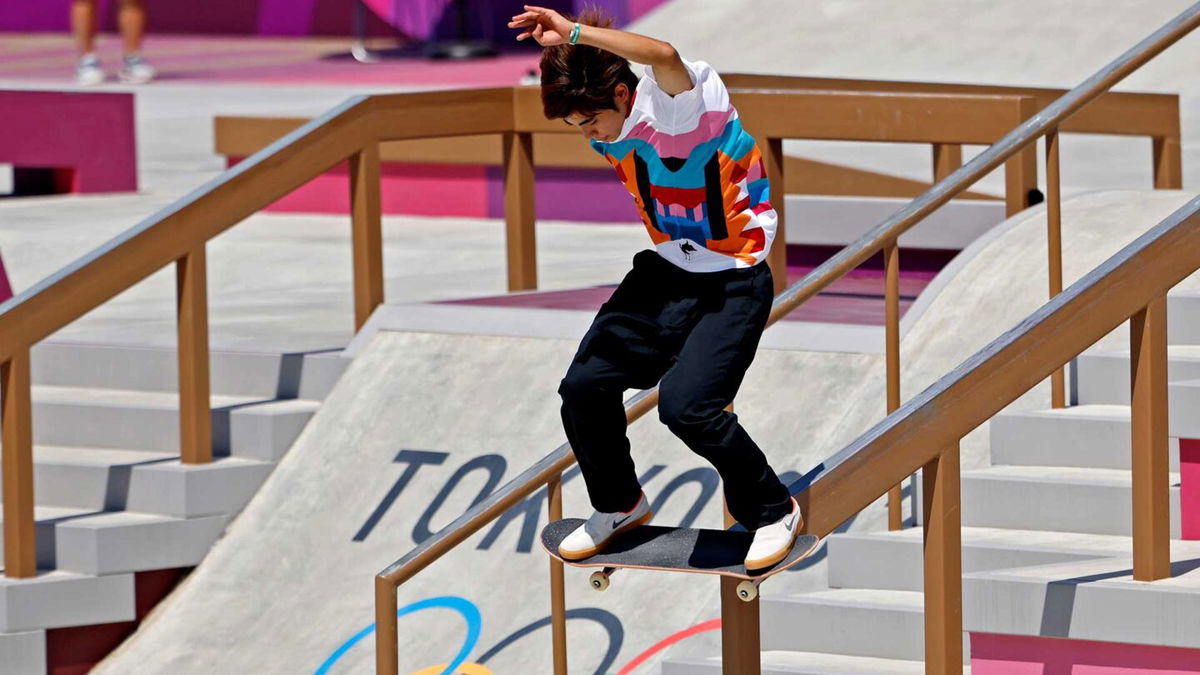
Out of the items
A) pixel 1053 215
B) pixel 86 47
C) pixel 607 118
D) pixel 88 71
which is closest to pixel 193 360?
pixel 1053 215

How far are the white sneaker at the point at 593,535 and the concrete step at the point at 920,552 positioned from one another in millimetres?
1455

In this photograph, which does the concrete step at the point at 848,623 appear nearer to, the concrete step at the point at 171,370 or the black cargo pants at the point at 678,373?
the black cargo pants at the point at 678,373

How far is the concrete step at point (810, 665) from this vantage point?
19.0ft

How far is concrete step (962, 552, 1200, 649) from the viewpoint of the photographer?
4895mm

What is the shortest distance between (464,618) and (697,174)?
290cm

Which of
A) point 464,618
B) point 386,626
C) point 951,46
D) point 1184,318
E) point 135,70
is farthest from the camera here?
point 135,70

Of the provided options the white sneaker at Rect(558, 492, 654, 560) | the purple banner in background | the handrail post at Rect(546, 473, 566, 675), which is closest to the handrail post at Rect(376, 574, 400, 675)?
the handrail post at Rect(546, 473, 566, 675)

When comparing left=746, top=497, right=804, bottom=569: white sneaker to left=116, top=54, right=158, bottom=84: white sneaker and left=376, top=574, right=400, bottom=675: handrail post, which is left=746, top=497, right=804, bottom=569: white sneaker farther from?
left=116, top=54, right=158, bottom=84: white sneaker

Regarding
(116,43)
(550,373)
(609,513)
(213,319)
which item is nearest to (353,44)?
(116,43)

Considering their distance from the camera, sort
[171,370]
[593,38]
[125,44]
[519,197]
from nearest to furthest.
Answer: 1. [593,38]
2. [171,370]
3. [519,197]
4. [125,44]

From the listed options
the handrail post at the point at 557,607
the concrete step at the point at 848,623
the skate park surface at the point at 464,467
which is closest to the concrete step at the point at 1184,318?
the skate park surface at the point at 464,467

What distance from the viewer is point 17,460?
7.14 metres

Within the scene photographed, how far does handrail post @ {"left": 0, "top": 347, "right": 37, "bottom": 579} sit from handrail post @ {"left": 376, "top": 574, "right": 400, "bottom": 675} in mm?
2235

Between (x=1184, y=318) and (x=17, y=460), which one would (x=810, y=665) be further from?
(x=17, y=460)
